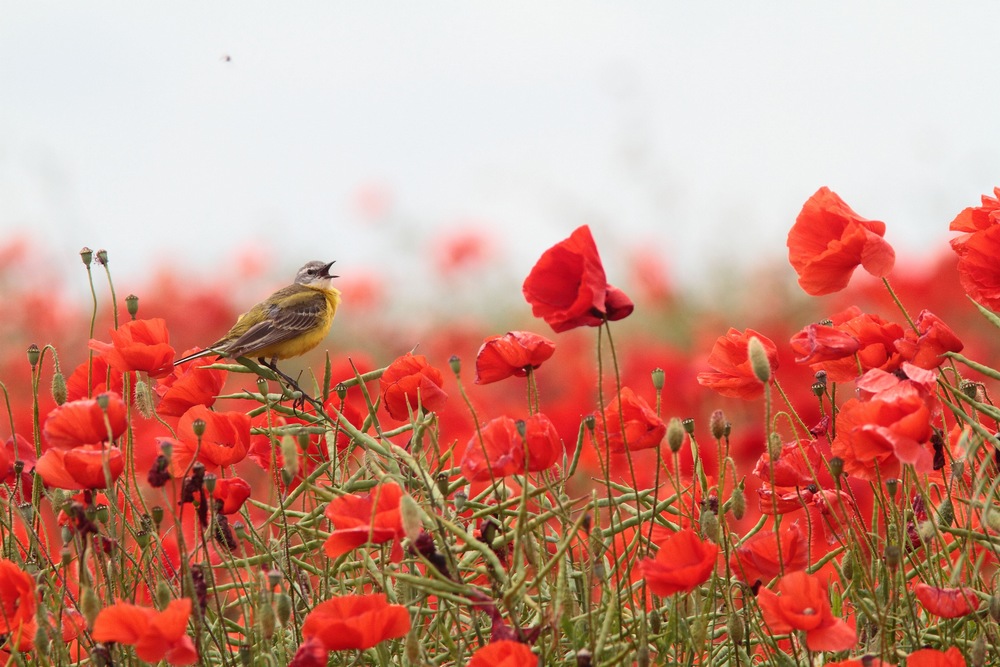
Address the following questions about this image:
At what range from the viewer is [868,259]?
1533mm

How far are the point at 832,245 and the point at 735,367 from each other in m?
0.19

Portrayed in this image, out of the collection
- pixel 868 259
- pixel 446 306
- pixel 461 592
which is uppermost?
pixel 868 259

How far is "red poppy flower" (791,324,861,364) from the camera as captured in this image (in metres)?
1.48

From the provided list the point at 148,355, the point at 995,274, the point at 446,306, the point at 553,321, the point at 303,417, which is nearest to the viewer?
the point at 553,321

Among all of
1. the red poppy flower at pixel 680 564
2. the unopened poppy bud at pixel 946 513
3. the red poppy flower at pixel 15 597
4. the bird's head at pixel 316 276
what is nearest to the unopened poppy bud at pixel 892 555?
the red poppy flower at pixel 680 564

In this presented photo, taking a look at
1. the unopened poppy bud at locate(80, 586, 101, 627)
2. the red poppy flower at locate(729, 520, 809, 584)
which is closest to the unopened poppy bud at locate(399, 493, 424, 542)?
the unopened poppy bud at locate(80, 586, 101, 627)

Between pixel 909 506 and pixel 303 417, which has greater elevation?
pixel 303 417

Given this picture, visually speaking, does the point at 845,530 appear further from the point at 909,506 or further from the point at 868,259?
the point at 868,259

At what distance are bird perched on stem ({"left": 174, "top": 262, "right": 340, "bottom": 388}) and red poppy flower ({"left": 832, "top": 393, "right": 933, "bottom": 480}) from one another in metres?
1.74

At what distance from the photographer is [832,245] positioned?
1.53 m

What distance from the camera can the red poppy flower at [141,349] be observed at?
1602mm

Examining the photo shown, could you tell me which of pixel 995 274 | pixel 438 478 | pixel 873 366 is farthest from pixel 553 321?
pixel 995 274

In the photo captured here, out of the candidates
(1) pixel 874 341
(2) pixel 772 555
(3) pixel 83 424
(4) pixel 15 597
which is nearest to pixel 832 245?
(1) pixel 874 341

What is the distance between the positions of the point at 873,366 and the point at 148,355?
906 millimetres
